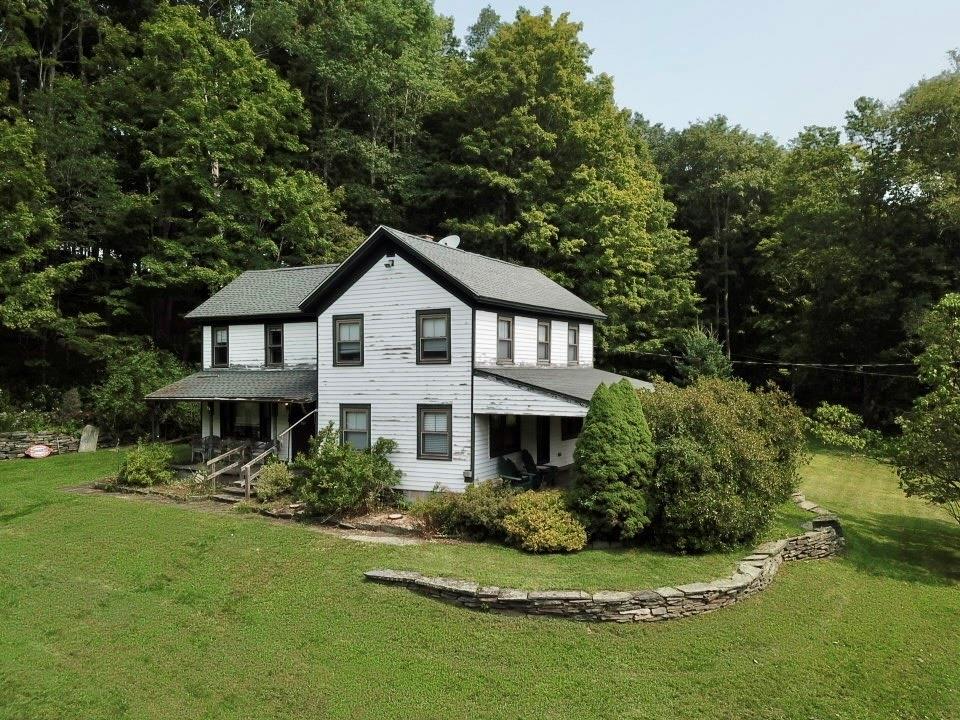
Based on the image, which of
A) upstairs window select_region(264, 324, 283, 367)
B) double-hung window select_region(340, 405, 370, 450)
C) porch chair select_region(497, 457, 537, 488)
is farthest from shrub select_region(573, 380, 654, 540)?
upstairs window select_region(264, 324, 283, 367)

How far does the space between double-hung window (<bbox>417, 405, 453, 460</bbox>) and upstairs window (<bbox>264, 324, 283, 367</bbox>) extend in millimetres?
7562

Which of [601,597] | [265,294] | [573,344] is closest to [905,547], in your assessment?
[601,597]

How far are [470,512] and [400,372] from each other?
5079 mm

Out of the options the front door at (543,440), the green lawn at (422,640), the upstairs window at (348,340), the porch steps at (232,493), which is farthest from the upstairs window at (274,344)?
the front door at (543,440)

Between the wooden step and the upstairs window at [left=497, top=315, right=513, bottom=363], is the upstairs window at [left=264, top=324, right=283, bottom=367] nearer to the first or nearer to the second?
the wooden step

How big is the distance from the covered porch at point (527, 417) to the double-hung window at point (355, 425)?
352 cm

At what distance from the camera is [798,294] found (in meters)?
36.7

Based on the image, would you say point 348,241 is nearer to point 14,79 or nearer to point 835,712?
point 14,79

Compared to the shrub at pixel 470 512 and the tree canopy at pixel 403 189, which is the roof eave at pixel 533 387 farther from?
the tree canopy at pixel 403 189

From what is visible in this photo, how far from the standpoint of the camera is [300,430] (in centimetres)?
1948

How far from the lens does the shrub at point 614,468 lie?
1159cm

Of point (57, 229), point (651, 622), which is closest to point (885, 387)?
point (651, 622)

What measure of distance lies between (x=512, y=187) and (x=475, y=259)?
590 inches

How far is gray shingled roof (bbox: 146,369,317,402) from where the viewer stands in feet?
60.6
